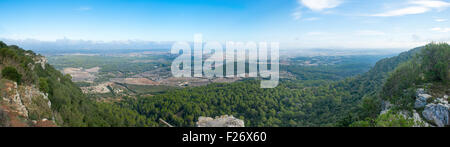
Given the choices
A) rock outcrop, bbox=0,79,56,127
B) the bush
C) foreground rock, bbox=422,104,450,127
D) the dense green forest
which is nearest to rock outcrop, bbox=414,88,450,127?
foreground rock, bbox=422,104,450,127

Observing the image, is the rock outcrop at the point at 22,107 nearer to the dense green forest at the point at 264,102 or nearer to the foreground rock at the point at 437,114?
the dense green forest at the point at 264,102

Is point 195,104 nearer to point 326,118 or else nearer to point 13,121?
point 326,118

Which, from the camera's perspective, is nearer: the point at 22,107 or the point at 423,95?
the point at 22,107

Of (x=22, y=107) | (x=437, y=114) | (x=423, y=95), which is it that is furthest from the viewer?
(x=423, y=95)

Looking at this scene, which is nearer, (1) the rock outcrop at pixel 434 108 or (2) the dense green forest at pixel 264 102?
(1) the rock outcrop at pixel 434 108

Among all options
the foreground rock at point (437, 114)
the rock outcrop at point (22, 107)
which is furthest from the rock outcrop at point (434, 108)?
the rock outcrop at point (22, 107)

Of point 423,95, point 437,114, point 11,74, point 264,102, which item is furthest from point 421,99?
point 11,74

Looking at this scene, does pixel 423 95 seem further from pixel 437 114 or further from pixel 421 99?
pixel 437 114
